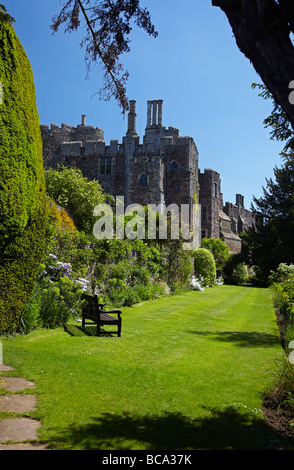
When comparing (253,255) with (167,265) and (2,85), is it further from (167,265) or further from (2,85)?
(2,85)

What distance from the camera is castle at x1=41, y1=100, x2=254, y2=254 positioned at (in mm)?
30422

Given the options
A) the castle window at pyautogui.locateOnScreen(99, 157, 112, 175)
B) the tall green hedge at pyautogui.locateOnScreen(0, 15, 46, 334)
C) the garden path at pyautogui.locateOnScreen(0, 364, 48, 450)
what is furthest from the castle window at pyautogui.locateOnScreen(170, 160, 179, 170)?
the garden path at pyautogui.locateOnScreen(0, 364, 48, 450)

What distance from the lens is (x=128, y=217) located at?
14633mm

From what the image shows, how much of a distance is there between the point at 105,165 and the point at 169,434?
3054 centimetres

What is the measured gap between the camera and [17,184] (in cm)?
575

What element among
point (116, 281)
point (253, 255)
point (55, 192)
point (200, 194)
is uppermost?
point (200, 194)

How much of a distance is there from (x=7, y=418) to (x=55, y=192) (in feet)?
41.2

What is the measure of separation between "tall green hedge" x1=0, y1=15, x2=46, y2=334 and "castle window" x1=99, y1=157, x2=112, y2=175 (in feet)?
85.2

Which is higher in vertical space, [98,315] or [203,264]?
[203,264]

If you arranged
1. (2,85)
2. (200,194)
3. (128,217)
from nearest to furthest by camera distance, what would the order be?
1. (2,85)
2. (128,217)
3. (200,194)

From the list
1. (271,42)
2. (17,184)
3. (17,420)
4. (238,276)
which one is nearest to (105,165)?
(238,276)

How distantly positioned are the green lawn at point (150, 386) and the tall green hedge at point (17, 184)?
3.03 feet

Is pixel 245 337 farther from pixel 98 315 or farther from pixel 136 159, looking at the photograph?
pixel 136 159

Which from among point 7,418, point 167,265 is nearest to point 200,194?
point 167,265
